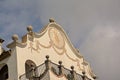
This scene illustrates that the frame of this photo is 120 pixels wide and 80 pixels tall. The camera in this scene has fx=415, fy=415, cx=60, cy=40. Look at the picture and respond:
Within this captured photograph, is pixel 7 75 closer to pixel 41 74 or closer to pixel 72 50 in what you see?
pixel 41 74

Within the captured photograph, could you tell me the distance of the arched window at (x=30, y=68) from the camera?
28633 millimetres

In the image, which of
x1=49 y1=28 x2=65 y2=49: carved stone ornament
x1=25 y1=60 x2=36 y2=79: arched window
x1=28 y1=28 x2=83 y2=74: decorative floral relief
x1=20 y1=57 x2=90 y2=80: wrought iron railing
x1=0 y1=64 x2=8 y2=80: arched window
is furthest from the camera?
x1=49 y1=28 x2=65 y2=49: carved stone ornament

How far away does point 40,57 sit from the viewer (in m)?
31.0

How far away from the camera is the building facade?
94.2 feet

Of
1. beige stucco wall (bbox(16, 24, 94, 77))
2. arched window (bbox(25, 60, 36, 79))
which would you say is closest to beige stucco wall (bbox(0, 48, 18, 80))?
beige stucco wall (bbox(16, 24, 94, 77))

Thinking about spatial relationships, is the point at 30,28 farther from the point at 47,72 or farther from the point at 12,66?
the point at 47,72

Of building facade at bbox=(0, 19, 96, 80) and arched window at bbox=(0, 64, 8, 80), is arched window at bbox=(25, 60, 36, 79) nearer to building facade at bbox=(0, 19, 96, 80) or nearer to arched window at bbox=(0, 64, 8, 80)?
building facade at bbox=(0, 19, 96, 80)

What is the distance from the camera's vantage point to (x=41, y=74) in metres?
28.3

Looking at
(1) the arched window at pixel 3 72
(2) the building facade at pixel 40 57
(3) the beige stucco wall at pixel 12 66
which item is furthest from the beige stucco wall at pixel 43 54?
(1) the arched window at pixel 3 72

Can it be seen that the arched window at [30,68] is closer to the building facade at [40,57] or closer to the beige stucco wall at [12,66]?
the building facade at [40,57]

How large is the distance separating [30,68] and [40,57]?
149 centimetres

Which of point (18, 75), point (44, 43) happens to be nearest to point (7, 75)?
point (18, 75)

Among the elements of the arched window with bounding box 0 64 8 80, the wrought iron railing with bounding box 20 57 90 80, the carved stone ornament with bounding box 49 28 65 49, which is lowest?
the wrought iron railing with bounding box 20 57 90 80

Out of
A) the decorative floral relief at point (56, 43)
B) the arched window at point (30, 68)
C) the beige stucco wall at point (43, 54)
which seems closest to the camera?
the arched window at point (30, 68)
